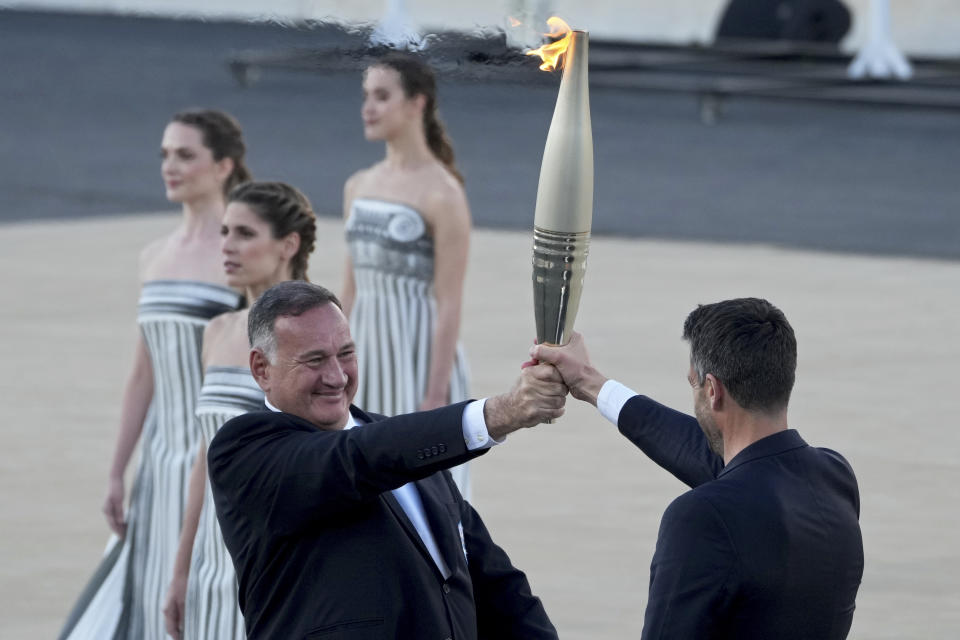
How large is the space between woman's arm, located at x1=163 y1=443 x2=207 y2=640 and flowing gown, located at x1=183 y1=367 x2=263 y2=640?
3cm

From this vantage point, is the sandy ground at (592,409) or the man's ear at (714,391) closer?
the man's ear at (714,391)

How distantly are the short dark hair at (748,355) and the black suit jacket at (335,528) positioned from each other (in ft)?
1.87

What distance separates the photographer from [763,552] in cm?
365

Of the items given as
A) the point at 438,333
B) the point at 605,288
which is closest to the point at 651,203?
the point at 605,288

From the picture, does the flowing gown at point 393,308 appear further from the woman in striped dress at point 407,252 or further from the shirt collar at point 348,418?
the shirt collar at point 348,418

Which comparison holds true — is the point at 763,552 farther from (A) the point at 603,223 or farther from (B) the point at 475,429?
(A) the point at 603,223

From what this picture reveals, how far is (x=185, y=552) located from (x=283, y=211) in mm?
1184

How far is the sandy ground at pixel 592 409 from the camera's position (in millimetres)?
8086

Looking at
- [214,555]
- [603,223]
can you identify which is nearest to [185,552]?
[214,555]

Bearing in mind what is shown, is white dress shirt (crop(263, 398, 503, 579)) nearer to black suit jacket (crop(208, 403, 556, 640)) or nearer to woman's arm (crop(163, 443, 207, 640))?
black suit jacket (crop(208, 403, 556, 640))

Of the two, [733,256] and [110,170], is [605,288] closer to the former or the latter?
[733,256]

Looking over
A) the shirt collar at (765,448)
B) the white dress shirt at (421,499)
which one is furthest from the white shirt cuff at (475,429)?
the shirt collar at (765,448)

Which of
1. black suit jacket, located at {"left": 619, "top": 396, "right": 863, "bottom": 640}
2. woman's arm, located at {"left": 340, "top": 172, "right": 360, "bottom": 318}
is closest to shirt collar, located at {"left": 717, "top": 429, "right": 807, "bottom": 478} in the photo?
black suit jacket, located at {"left": 619, "top": 396, "right": 863, "bottom": 640}

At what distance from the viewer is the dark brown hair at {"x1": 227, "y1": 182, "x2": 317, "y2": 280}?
5.85 m
